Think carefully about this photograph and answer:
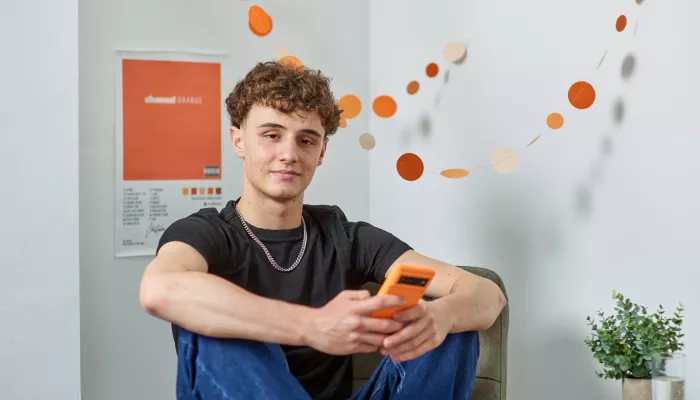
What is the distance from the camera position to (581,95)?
1.90 m

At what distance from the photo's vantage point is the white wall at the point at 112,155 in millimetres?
2668

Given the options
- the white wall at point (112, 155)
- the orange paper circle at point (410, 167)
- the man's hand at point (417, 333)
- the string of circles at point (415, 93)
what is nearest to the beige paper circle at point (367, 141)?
the string of circles at point (415, 93)

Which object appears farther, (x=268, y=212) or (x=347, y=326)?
(x=268, y=212)

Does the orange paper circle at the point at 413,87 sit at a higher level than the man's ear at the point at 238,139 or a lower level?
higher

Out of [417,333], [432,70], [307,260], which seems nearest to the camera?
[417,333]

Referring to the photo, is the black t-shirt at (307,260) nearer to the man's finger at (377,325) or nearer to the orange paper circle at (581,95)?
the man's finger at (377,325)

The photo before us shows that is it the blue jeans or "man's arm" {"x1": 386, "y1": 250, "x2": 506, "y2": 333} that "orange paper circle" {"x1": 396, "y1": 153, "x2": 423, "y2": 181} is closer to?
"man's arm" {"x1": 386, "y1": 250, "x2": 506, "y2": 333}

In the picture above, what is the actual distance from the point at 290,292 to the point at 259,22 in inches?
44.7

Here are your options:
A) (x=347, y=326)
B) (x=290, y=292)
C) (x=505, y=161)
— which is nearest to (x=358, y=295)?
(x=347, y=326)

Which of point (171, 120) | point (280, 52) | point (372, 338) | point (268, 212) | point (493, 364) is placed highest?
point (280, 52)

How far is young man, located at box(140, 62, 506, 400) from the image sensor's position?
1.48 metres

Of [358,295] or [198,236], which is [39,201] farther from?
[358,295]

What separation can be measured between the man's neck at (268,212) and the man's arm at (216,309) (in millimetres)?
372

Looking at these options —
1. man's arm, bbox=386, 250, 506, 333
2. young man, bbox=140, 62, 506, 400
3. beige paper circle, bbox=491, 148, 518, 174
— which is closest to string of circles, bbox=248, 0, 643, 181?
beige paper circle, bbox=491, 148, 518, 174
